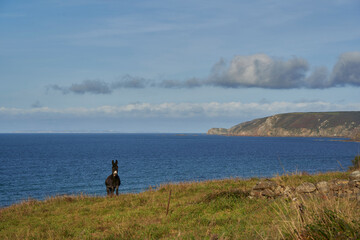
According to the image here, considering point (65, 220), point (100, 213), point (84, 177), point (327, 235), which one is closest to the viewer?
point (327, 235)

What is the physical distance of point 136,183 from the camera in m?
44.4

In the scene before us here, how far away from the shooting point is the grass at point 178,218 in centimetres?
740

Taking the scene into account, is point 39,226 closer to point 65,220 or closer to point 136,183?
point 65,220

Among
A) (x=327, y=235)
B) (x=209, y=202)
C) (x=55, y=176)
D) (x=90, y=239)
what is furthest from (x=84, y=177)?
(x=327, y=235)

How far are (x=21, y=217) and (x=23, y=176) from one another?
4108cm

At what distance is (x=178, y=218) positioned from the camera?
13211mm

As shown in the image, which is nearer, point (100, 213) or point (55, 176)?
point (100, 213)

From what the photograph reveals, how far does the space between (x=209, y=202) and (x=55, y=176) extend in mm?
43411

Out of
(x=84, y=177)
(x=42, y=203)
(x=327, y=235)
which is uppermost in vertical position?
(x=327, y=235)

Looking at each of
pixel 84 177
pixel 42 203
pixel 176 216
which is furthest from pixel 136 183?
pixel 176 216

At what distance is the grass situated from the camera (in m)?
7.40

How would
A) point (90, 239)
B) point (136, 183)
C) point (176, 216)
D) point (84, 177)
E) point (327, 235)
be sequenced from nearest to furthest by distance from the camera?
point (327, 235) → point (90, 239) → point (176, 216) → point (136, 183) → point (84, 177)

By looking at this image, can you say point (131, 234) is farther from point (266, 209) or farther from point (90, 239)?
point (266, 209)

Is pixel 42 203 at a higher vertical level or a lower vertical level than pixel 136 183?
higher
